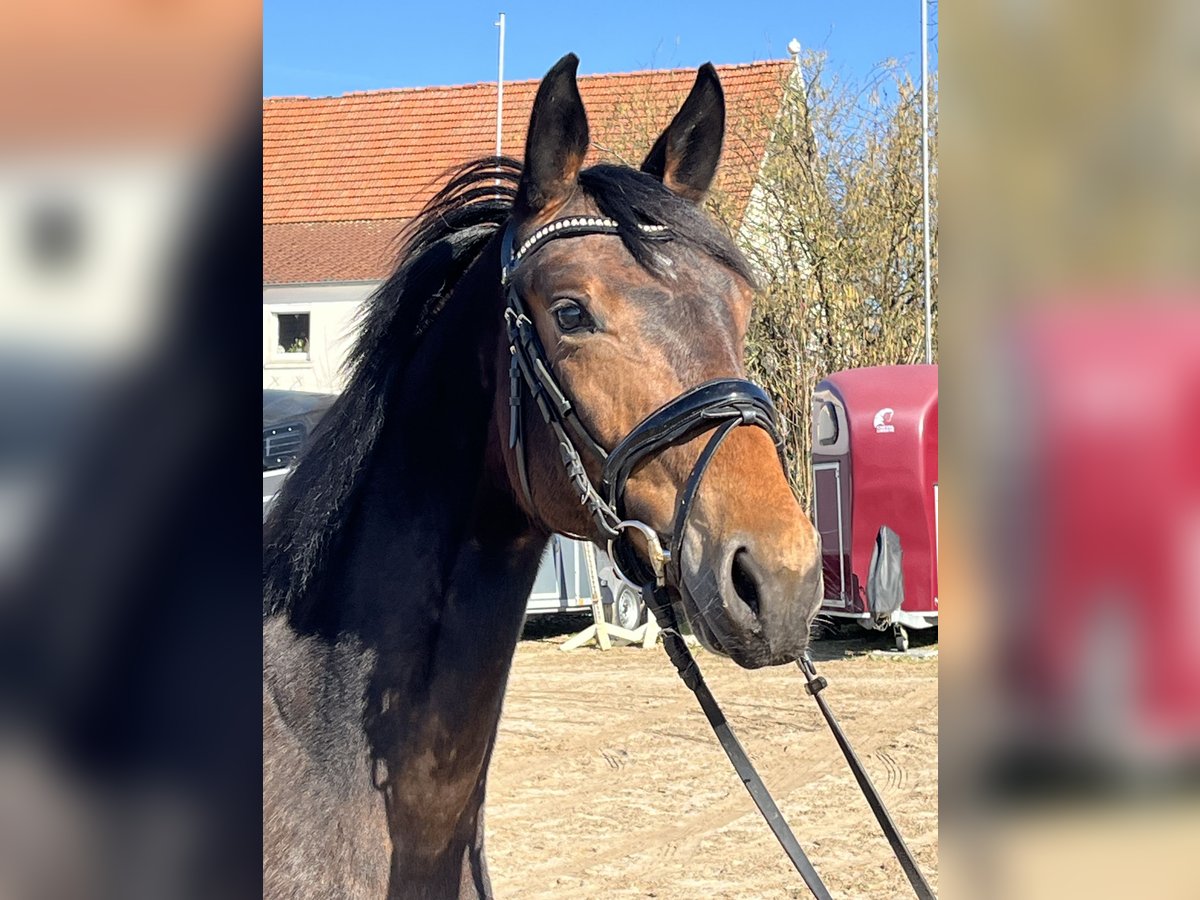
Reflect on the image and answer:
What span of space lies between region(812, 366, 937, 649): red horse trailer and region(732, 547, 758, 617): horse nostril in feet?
29.3

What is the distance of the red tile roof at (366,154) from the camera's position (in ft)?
63.3

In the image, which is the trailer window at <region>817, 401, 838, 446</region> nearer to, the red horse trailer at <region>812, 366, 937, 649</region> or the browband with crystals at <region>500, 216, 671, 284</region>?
the red horse trailer at <region>812, 366, 937, 649</region>

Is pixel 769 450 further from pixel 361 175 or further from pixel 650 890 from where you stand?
pixel 361 175

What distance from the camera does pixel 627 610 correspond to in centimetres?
1177

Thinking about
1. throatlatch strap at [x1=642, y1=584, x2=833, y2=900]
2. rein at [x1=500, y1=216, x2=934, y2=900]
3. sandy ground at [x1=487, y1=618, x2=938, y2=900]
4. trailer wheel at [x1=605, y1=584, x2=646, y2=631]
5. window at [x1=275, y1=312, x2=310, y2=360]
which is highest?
window at [x1=275, y1=312, x2=310, y2=360]

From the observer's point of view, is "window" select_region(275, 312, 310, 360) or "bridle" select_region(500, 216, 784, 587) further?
"window" select_region(275, 312, 310, 360)

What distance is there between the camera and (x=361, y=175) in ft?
70.6

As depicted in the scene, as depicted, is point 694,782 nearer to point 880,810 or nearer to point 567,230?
point 567,230

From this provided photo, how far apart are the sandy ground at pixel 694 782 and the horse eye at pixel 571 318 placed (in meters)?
3.68

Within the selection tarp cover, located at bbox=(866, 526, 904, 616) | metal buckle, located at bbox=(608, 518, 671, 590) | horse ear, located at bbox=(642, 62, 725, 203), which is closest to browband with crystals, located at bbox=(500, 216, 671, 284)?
horse ear, located at bbox=(642, 62, 725, 203)

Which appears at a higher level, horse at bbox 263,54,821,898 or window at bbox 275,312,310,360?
window at bbox 275,312,310,360

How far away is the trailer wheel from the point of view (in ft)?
38.4

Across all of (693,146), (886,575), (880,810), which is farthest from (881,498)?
(880,810)
